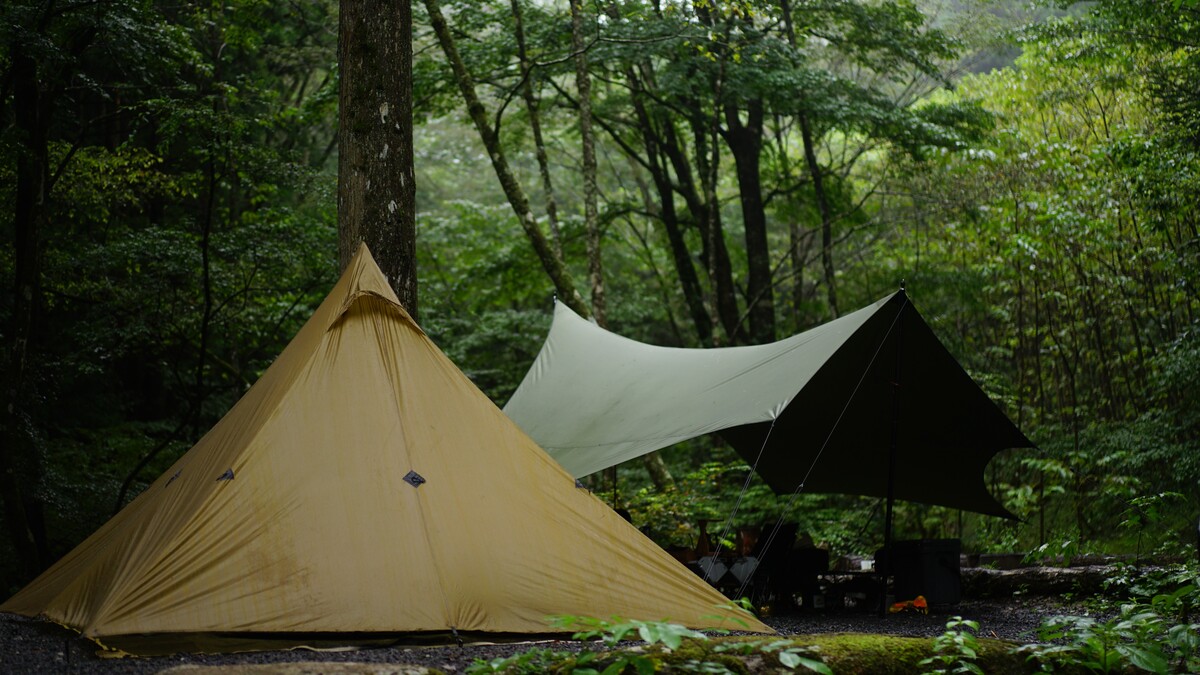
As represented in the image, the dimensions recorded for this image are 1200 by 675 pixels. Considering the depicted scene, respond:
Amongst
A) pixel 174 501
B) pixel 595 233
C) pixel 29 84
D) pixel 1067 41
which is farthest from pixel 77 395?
pixel 1067 41

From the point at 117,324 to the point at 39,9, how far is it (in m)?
2.72

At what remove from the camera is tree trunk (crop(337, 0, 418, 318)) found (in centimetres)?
494

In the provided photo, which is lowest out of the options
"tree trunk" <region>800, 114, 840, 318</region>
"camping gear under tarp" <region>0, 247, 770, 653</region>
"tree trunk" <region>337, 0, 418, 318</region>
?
"camping gear under tarp" <region>0, 247, 770, 653</region>

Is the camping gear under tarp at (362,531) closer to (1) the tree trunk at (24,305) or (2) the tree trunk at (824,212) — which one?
(1) the tree trunk at (24,305)

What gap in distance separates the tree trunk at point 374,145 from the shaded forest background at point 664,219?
1979 mm

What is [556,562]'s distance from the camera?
381 cm

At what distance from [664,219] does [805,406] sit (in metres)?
6.61

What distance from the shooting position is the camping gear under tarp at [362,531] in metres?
3.39

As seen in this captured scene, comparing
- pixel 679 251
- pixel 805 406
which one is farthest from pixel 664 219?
pixel 805 406

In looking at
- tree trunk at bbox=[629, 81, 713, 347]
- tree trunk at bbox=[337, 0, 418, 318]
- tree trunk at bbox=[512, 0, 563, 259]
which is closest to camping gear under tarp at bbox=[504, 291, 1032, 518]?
tree trunk at bbox=[337, 0, 418, 318]

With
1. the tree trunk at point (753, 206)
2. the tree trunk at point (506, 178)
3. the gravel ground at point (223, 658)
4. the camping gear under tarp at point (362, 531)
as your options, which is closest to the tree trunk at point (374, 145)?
the camping gear under tarp at point (362, 531)

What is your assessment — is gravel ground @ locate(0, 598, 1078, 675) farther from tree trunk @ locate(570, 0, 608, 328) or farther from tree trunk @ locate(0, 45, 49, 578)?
tree trunk @ locate(570, 0, 608, 328)

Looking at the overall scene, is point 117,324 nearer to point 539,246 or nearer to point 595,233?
point 539,246

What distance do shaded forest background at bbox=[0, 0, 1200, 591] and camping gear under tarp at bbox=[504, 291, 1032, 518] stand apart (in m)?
1.39
